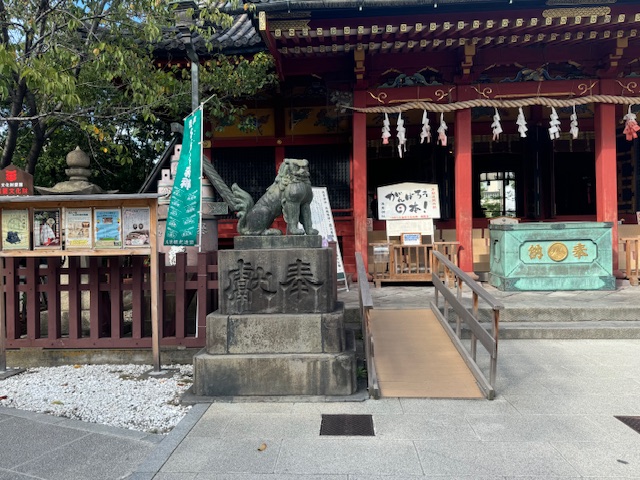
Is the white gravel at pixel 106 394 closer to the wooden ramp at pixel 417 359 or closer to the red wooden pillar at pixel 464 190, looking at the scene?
the wooden ramp at pixel 417 359

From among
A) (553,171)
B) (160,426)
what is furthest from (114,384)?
(553,171)

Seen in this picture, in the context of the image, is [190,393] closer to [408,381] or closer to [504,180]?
[408,381]

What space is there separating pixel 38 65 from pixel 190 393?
408cm

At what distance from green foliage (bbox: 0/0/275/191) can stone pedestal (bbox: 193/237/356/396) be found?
316 centimetres

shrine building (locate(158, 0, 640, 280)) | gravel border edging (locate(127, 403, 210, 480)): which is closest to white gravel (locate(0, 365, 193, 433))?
gravel border edging (locate(127, 403, 210, 480))

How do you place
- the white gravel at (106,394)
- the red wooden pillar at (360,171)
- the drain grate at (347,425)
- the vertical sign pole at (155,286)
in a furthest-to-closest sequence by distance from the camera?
the red wooden pillar at (360,171) → the vertical sign pole at (155,286) → the white gravel at (106,394) → the drain grate at (347,425)

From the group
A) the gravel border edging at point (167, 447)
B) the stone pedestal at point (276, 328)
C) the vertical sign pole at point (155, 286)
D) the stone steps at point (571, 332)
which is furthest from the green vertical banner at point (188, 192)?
the stone steps at point (571, 332)

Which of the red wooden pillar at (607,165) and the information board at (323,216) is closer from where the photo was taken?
the red wooden pillar at (607,165)

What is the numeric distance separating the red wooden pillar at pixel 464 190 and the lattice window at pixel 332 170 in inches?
98.0

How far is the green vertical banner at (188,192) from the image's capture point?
225 inches

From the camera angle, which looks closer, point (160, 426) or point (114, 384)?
point (160, 426)

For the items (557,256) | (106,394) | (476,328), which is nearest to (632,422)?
(476,328)

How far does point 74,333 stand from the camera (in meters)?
5.56

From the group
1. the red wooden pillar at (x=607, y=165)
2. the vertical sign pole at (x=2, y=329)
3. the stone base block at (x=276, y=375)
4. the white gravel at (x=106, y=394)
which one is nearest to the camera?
the white gravel at (x=106, y=394)
